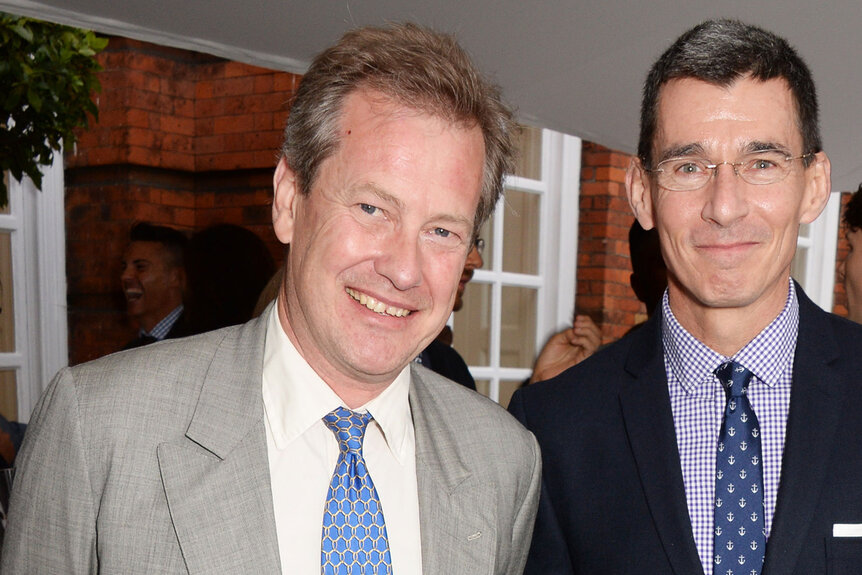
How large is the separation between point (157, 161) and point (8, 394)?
1517mm

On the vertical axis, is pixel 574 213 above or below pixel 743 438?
above

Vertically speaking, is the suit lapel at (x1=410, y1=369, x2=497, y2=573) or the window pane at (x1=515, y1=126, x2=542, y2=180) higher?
the window pane at (x1=515, y1=126, x2=542, y2=180)

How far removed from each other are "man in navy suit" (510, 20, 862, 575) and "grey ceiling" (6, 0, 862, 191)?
762 mm

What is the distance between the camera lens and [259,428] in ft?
5.08

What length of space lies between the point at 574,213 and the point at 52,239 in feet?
11.2

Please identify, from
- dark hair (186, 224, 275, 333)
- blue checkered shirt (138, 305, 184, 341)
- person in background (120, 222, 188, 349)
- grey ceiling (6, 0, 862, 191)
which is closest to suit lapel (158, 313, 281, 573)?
grey ceiling (6, 0, 862, 191)

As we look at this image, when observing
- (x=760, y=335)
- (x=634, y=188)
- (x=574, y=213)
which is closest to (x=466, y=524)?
(x=760, y=335)

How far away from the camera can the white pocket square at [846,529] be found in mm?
1592

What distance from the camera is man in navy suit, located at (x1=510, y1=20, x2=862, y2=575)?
5.44 ft

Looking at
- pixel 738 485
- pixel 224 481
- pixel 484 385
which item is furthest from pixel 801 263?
pixel 224 481

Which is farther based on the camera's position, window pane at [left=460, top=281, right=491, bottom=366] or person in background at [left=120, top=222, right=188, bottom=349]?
window pane at [left=460, top=281, right=491, bottom=366]

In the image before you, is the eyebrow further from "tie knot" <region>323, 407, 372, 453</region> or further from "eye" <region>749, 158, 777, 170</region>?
"tie knot" <region>323, 407, 372, 453</region>

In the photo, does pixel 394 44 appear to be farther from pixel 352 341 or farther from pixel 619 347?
pixel 619 347

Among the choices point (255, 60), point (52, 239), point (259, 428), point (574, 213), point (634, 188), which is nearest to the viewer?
point (259, 428)
